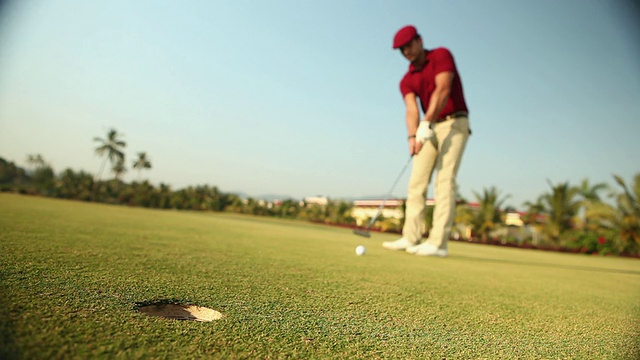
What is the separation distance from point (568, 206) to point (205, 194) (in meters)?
43.0

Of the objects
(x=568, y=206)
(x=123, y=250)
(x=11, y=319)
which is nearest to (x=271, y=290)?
(x=11, y=319)

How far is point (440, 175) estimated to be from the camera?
4.61 metres

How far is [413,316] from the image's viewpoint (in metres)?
1.64

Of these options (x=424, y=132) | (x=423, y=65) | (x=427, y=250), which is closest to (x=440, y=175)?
(x=424, y=132)

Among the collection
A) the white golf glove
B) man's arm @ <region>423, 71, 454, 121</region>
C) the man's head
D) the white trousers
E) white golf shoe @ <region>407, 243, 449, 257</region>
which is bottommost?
white golf shoe @ <region>407, 243, 449, 257</region>

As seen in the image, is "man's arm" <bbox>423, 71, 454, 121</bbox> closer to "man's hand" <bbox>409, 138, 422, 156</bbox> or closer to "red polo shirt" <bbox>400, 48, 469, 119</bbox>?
"red polo shirt" <bbox>400, 48, 469, 119</bbox>

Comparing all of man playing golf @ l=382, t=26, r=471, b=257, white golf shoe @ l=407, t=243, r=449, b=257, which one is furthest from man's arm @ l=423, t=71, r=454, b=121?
white golf shoe @ l=407, t=243, r=449, b=257

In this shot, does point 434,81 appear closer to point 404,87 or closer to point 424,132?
point 404,87

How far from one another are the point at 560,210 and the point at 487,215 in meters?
4.63

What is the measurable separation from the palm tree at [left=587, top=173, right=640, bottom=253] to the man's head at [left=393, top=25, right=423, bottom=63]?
19649 mm

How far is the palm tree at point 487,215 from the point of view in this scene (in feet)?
86.9

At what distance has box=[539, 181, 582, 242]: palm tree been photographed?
940 inches

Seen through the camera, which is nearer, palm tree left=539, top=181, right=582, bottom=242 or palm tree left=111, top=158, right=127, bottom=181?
palm tree left=539, top=181, right=582, bottom=242

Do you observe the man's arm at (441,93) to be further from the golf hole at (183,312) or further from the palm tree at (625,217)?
the palm tree at (625,217)
